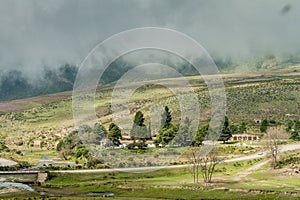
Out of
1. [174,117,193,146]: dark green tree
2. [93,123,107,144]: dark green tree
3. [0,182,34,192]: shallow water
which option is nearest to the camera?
[0,182,34,192]: shallow water

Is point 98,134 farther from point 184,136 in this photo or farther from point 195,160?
point 195,160

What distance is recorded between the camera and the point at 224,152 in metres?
122

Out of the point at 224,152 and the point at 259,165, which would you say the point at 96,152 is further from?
the point at 259,165

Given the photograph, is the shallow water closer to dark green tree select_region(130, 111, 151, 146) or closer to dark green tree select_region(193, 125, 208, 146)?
dark green tree select_region(193, 125, 208, 146)

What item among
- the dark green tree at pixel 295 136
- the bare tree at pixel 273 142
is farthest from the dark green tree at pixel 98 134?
the bare tree at pixel 273 142

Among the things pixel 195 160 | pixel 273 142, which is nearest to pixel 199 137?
pixel 273 142

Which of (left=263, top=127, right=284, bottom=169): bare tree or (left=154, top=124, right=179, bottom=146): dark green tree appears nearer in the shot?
(left=263, top=127, right=284, bottom=169): bare tree

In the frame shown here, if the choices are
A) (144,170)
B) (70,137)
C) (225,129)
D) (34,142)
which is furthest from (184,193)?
(34,142)

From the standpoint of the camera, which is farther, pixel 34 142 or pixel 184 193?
pixel 34 142

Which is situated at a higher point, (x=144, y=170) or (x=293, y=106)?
(x=293, y=106)

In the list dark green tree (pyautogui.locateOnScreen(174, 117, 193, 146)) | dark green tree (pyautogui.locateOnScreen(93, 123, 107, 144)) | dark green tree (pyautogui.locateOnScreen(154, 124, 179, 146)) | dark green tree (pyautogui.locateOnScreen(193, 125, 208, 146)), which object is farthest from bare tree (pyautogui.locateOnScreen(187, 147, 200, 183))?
dark green tree (pyautogui.locateOnScreen(93, 123, 107, 144))

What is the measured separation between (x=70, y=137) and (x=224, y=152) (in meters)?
62.0

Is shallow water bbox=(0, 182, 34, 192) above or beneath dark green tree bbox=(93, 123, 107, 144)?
beneath

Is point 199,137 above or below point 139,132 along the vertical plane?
below
